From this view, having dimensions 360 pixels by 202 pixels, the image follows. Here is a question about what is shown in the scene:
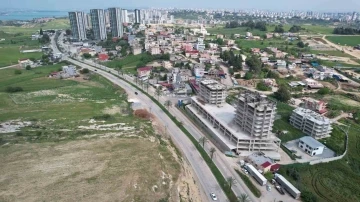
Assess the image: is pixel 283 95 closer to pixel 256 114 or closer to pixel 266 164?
pixel 256 114

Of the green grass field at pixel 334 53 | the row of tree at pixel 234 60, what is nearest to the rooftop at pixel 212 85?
the row of tree at pixel 234 60

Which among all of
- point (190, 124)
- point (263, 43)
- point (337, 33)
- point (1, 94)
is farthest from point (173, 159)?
point (337, 33)

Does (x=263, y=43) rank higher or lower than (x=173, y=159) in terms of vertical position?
higher

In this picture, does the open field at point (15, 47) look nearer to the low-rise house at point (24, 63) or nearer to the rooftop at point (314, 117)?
the low-rise house at point (24, 63)

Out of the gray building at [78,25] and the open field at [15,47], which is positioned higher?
the gray building at [78,25]

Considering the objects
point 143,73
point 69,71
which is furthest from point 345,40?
point 69,71

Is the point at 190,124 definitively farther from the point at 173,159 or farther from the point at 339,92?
the point at 339,92
